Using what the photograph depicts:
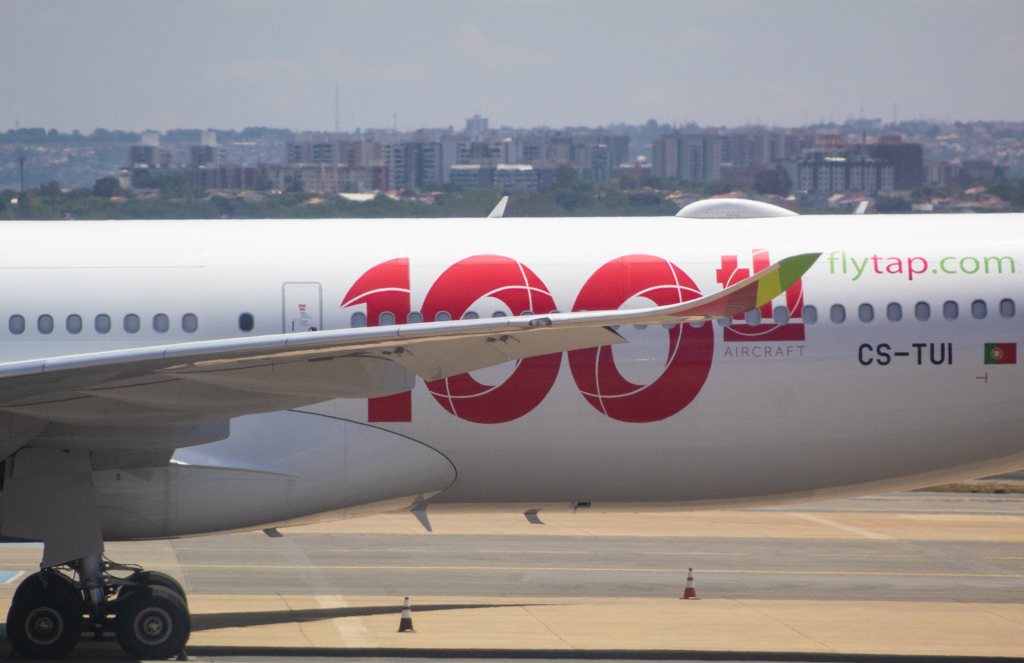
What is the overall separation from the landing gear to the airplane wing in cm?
192

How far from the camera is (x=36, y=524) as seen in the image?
13844 millimetres

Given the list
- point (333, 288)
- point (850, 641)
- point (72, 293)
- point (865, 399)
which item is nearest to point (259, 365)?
point (333, 288)

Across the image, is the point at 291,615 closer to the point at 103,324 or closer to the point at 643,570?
the point at 103,324

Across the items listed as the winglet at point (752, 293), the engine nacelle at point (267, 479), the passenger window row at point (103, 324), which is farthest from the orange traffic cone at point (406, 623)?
the winglet at point (752, 293)

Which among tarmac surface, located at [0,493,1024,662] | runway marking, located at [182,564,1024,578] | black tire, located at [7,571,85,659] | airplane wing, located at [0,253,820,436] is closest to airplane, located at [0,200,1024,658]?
black tire, located at [7,571,85,659]

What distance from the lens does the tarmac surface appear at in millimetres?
15922

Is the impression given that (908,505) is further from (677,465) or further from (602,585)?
(677,465)

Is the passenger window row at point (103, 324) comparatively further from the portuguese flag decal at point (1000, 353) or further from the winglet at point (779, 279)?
the portuguese flag decal at point (1000, 353)

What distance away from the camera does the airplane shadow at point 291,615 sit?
17.1m

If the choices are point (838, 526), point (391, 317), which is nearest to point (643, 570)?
point (838, 526)

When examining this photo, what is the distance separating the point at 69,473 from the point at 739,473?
298 inches

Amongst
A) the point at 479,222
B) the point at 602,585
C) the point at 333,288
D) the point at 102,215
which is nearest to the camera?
the point at 333,288

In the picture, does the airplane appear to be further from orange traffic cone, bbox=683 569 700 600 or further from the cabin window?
orange traffic cone, bbox=683 569 700 600

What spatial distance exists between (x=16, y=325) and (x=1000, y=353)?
11.2m
